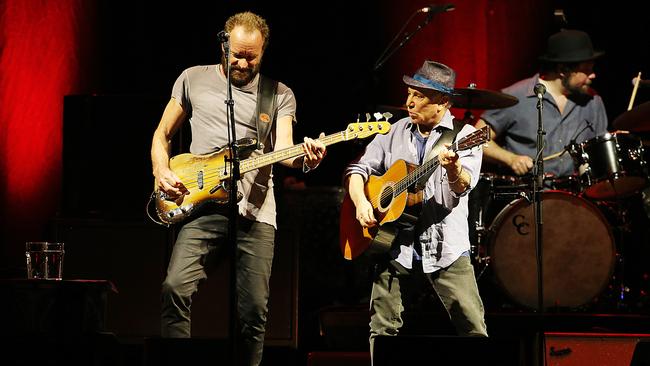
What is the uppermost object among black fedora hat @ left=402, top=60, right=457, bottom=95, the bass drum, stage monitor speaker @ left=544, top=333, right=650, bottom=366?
black fedora hat @ left=402, top=60, right=457, bottom=95

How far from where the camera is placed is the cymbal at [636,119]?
682 centimetres

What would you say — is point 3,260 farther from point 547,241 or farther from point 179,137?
point 547,241

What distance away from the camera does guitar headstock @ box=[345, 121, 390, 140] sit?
5.46 metres

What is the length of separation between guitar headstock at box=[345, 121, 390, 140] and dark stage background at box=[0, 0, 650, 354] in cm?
143

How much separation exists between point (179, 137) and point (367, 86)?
91.3 inches

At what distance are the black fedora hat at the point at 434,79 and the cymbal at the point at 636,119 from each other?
196 centimetres

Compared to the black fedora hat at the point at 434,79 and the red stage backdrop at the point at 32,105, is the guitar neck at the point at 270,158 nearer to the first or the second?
the black fedora hat at the point at 434,79

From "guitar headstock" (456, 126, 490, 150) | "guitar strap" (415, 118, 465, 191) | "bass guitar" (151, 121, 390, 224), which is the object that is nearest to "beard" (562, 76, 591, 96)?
"guitar strap" (415, 118, 465, 191)

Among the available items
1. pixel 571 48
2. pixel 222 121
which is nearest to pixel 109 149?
pixel 222 121

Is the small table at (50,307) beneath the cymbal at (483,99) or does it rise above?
beneath

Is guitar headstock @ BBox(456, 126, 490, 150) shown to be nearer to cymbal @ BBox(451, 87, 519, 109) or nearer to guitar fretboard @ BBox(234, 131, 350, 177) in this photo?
guitar fretboard @ BBox(234, 131, 350, 177)

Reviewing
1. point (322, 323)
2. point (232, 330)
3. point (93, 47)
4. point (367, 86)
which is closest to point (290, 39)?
point (367, 86)

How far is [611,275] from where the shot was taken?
7426 mm

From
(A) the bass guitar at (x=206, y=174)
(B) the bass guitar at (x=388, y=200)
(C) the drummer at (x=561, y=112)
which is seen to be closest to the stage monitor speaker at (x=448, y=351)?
(B) the bass guitar at (x=388, y=200)
